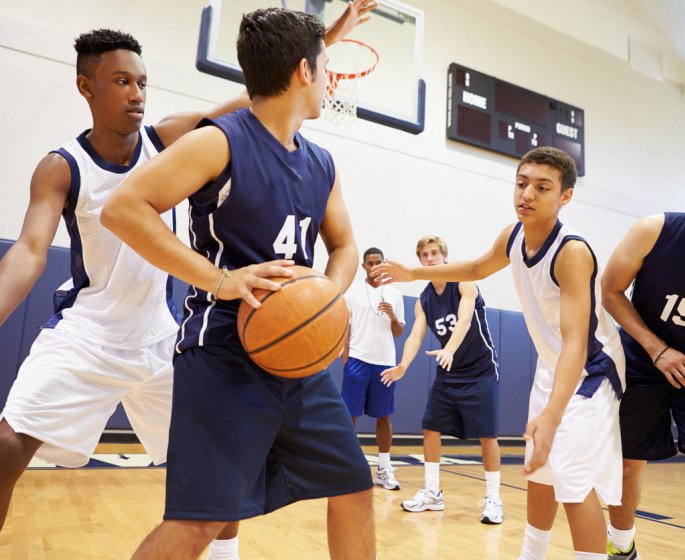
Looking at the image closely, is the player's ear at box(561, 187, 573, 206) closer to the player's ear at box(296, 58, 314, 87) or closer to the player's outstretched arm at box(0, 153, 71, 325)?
the player's ear at box(296, 58, 314, 87)

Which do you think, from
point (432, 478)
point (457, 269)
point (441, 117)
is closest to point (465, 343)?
point (432, 478)

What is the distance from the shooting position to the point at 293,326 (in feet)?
4.71

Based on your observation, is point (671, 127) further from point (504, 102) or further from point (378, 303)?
point (378, 303)

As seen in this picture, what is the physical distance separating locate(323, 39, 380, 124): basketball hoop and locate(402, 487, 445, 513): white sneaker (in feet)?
11.4

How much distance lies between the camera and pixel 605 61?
34.4 feet

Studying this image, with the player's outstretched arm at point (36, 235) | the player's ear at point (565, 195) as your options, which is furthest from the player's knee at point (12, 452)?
the player's ear at point (565, 195)

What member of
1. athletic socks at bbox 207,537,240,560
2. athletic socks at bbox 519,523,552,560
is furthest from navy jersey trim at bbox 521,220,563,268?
athletic socks at bbox 207,537,240,560

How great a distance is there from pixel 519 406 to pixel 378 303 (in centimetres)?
401

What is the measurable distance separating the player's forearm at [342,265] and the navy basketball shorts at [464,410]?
9.10 feet

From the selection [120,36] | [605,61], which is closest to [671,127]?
[605,61]

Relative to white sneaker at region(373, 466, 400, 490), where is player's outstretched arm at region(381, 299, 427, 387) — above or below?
above

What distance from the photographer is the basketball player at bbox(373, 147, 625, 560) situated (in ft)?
6.80

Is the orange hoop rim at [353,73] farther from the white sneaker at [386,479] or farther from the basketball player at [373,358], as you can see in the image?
the white sneaker at [386,479]

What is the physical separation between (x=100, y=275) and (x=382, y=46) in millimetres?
5800
